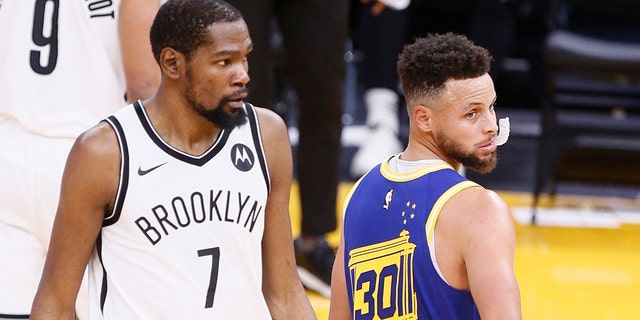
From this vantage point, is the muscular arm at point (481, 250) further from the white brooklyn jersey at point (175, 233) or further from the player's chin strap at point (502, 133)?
the white brooklyn jersey at point (175, 233)

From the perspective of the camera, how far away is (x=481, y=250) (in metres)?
2.47

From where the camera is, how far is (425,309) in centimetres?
262

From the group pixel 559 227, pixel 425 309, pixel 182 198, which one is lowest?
pixel 559 227

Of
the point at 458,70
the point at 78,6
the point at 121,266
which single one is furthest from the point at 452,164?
the point at 78,6

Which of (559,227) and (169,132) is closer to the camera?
(169,132)

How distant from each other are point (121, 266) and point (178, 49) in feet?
1.68

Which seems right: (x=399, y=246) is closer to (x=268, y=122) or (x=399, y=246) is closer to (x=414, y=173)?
(x=414, y=173)

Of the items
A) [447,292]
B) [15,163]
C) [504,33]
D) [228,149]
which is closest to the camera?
[447,292]

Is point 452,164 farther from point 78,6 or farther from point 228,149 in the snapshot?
point 78,6

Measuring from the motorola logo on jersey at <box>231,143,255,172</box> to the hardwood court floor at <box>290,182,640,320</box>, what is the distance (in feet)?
6.43

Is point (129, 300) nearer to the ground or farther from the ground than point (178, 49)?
nearer to the ground

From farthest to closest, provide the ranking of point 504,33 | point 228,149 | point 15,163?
1. point 504,33
2. point 15,163
3. point 228,149

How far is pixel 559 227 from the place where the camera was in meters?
6.12

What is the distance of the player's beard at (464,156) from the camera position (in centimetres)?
271
